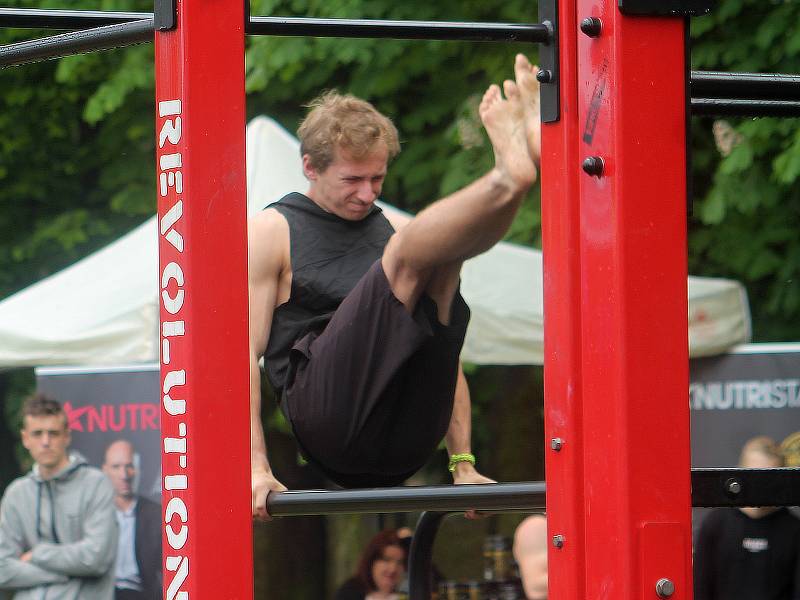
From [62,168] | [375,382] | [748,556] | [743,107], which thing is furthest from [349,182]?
[62,168]

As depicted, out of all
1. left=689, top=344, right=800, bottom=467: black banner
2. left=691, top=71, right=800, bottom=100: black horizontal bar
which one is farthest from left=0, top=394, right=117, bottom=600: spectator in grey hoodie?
left=691, top=71, right=800, bottom=100: black horizontal bar

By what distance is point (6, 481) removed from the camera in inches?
330

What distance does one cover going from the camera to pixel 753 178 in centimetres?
592

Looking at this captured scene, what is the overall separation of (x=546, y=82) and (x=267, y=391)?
5.82 m

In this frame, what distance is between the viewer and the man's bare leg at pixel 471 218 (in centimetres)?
197

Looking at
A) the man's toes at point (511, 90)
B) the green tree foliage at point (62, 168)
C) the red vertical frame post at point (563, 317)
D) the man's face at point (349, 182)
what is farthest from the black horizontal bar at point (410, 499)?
the green tree foliage at point (62, 168)

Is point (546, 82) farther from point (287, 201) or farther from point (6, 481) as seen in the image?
point (6, 481)

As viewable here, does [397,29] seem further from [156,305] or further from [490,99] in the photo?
[156,305]

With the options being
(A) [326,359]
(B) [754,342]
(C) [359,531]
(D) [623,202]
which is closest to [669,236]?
(D) [623,202]

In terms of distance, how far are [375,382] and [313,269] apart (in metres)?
0.34

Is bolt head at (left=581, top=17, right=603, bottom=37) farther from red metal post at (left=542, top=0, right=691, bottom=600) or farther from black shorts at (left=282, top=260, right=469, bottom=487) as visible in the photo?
black shorts at (left=282, top=260, right=469, bottom=487)

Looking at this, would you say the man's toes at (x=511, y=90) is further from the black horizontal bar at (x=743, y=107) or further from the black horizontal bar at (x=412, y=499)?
the black horizontal bar at (x=412, y=499)

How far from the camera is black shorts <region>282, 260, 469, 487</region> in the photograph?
2.65m

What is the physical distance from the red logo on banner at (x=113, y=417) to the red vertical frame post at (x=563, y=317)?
423 cm
